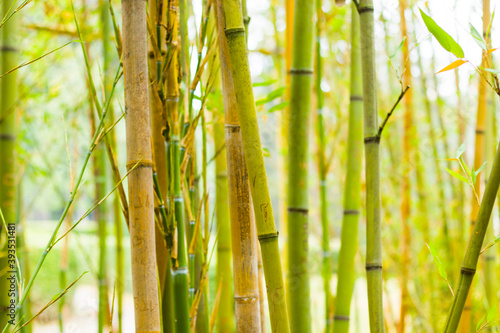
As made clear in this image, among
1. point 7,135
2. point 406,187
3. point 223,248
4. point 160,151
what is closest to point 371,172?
point 160,151

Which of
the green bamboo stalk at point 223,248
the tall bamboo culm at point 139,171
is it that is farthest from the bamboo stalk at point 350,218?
the tall bamboo culm at point 139,171

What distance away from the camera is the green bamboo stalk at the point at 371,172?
62cm

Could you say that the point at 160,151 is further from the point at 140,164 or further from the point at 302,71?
the point at 302,71

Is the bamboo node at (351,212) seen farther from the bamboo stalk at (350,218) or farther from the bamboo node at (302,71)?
the bamboo node at (302,71)

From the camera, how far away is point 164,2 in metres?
0.64

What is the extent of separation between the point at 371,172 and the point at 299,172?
7.3 inches

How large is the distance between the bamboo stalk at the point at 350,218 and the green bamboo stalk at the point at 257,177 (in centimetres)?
42

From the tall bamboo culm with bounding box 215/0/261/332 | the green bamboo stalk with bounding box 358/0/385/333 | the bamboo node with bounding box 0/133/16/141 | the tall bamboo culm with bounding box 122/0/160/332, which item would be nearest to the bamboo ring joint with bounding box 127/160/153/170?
the tall bamboo culm with bounding box 122/0/160/332

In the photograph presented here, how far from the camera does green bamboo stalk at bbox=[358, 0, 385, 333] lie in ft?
2.05

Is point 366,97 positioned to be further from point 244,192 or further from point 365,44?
point 244,192

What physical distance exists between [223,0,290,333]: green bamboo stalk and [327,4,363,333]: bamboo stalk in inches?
16.5

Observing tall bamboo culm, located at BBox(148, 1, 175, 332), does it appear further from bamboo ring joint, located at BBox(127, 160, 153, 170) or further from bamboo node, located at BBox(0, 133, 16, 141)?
bamboo node, located at BBox(0, 133, 16, 141)

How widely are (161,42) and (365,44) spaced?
0.95ft

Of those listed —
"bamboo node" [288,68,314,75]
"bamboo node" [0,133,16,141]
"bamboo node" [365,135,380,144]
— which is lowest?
"bamboo node" [365,135,380,144]
